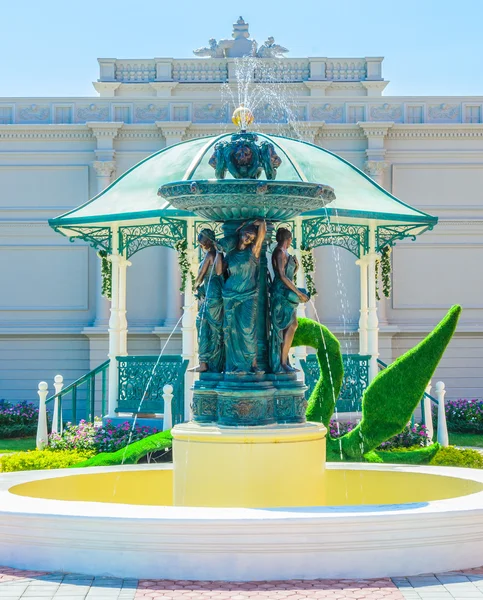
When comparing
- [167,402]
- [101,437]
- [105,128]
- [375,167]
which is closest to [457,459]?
[167,402]

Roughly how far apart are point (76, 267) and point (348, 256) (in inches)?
245

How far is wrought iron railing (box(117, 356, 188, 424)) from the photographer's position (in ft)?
57.1

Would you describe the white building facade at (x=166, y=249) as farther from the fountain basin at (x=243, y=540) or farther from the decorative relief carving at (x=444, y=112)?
the fountain basin at (x=243, y=540)

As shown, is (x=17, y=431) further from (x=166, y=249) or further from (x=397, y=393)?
(x=397, y=393)

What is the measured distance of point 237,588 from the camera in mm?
6875

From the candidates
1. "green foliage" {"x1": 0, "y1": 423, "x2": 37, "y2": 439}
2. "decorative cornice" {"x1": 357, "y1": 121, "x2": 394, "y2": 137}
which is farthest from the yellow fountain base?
"decorative cornice" {"x1": 357, "y1": 121, "x2": 394, "y2": 137}

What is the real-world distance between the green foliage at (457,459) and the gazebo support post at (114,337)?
5685 mm

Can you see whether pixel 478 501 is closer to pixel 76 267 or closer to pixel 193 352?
pixel 193 352

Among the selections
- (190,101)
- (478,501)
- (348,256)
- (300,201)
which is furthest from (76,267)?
(478,501)

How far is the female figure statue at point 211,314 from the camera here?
9.31 metres

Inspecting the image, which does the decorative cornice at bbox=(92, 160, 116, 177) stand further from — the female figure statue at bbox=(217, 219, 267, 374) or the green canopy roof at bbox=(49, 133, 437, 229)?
the female figure statue at bbox=(217, 219, 267, 374)

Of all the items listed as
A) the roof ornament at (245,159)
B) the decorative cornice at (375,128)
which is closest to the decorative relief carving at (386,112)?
the decorative cornice at (375,128)

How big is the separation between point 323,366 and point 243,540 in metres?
6.81

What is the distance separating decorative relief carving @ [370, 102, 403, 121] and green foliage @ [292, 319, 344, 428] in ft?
38.9
